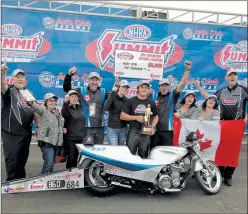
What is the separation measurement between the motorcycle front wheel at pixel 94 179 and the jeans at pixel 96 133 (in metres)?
0.69

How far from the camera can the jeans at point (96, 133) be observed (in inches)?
199

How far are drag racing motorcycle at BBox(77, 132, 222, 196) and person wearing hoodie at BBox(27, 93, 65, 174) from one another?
44 centimetres

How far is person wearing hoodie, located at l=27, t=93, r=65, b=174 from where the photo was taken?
4.58 meters

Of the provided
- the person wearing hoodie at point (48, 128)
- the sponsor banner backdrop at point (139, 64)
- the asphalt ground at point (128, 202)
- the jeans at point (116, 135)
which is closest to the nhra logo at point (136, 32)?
the sponsor banner backdrop at point (139, 64)

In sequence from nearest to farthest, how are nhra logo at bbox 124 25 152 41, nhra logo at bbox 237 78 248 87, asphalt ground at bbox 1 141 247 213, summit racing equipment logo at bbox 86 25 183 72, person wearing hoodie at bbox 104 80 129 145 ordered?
1. asphalt ground at bbox 1 141 247 213
2. person wearing hoodie at bbox 104 80 129 145
3. summit racing equipment logo at bbox 86 25 183 72
4. nhra logo at bbox 124 25 152 41
5. nhra logo at bbox 237 78 248 87

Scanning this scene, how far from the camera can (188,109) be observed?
17.3ft

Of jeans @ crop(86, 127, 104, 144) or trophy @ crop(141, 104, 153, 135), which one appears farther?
jeans @ crop(86, 127, 104, 144)

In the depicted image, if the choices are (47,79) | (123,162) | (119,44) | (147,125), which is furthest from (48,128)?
(119,44)

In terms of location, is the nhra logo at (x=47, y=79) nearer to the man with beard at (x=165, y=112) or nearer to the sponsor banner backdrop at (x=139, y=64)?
the sponsor banner backdrop at (x=139, y=64)

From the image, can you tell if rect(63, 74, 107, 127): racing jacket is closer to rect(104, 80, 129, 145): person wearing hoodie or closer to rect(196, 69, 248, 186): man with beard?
rect(104, 80, 129, 145): person wearing hoodie

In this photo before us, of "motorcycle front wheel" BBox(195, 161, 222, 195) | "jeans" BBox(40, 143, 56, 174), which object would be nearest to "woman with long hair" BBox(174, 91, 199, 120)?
"motorcycle front wheel" BBox(195, 161, 222, 195)

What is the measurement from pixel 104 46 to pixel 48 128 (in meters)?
3.48

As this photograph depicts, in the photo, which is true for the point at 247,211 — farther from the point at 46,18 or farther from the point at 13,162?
the point at 46,18

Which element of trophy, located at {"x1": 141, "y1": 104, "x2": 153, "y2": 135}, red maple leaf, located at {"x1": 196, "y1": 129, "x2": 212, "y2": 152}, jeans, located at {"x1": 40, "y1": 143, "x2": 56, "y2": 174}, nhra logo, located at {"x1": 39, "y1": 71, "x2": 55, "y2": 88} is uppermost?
nhra logo, located at {"x1": 39, "y1": 71, "x2": 55, "y2": 88}
